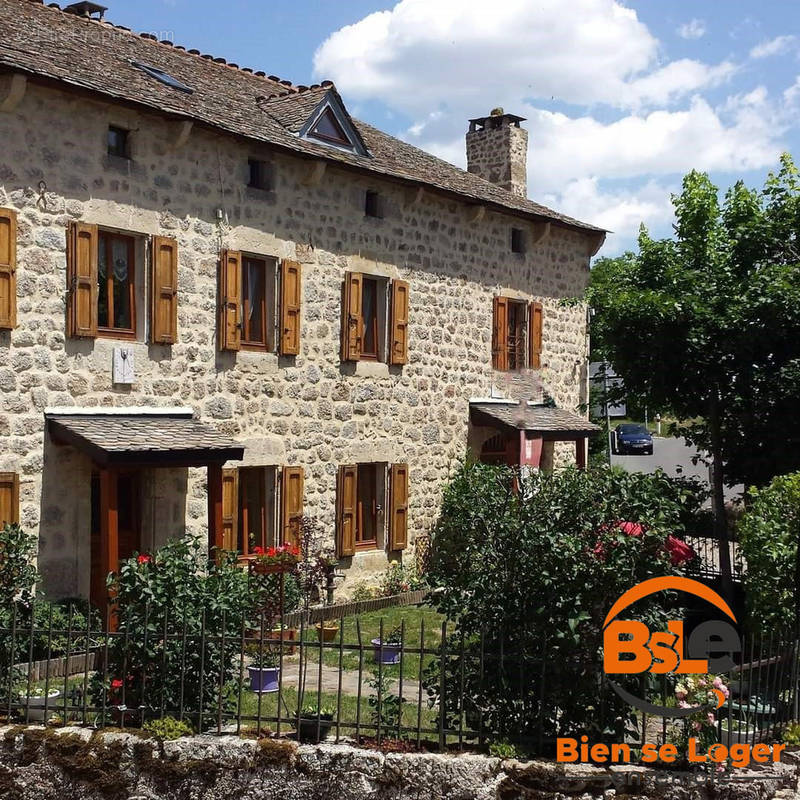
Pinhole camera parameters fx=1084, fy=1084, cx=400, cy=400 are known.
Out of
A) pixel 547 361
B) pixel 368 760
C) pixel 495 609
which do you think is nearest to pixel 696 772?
pixel 495 609

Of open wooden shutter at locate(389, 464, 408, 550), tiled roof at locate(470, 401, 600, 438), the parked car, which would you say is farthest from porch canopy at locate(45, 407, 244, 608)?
the parked car

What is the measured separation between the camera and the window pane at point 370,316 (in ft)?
51.0

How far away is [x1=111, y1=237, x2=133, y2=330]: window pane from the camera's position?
12.2 m

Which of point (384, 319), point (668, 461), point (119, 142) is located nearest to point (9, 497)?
point (119, 142)

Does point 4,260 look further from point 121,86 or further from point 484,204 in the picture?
point 484,204

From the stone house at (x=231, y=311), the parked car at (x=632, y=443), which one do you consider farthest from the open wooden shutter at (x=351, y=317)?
the parked car at (x=632, y=443)

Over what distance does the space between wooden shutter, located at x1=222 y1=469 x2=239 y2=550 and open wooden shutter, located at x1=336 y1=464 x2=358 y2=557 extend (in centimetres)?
188

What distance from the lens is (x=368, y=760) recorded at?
7.07m

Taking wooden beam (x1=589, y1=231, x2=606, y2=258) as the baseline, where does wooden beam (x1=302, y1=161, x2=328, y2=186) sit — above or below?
below

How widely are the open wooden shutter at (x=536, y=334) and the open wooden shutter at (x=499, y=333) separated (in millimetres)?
786

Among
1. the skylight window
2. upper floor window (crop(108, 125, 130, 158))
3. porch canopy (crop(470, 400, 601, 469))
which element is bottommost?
porch canopy (crop(470, 400, 601, 469))

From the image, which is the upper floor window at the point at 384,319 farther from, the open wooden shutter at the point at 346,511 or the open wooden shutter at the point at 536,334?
the open wooden shutter at the point at 536,334

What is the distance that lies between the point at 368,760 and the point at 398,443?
8.98m

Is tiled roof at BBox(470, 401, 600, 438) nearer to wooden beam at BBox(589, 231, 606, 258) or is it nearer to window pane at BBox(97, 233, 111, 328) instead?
wooden beam at BBox(589, 231, 606, 258)
